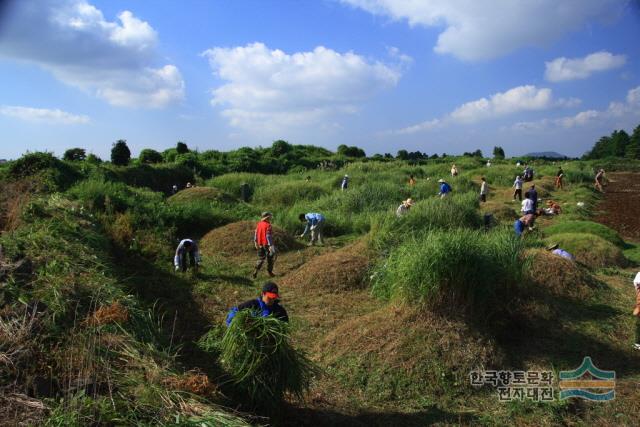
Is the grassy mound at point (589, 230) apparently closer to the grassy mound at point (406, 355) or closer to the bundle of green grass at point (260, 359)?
the grassy mound at point (406, 355)

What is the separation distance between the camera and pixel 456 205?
1188cm

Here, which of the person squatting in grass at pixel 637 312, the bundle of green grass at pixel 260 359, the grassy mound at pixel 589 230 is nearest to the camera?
the bundle of green grass at pixel 260 359

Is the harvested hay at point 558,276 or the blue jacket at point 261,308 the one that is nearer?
the blue jacket at point 261,308

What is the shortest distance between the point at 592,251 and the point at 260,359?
9748 millimetres

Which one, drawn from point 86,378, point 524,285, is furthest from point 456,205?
point 86,378

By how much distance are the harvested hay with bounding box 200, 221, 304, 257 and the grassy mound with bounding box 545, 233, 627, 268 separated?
661 cm

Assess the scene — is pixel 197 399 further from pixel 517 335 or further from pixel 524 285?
pixel 524 285

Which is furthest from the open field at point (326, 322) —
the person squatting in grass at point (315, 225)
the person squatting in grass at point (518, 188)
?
the person squatting in grass at point (518, 188)

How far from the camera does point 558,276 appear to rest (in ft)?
25.2

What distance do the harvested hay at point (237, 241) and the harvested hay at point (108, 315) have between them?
671 cm

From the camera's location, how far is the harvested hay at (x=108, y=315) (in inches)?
151

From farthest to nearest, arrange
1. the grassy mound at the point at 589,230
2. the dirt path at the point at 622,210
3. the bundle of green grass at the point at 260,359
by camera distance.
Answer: the dirt path at the point at 622,210, the grassy mound at the point at 589,230, the bundle of green grass at the point at 260,359
